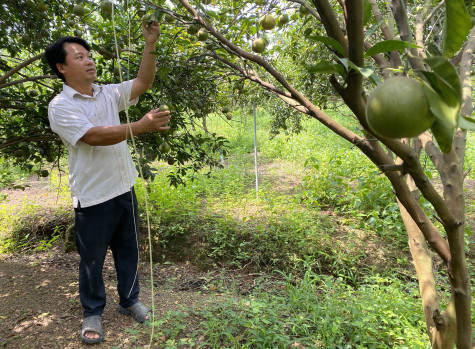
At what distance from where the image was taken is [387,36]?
1.55 meters

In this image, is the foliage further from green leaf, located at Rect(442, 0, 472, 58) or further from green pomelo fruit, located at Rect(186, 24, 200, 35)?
green leaf, located at Rect(442, 0, 472, 58)

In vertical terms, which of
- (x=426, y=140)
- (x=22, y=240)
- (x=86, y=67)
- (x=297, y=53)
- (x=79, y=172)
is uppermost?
(x=297, y=53)

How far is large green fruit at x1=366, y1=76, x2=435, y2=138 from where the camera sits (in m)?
0.42

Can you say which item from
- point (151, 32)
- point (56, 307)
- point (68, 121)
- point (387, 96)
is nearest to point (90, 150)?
point (68, 121)

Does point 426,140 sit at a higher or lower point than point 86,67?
lower

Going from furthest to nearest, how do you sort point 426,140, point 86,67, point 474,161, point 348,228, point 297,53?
point 474,161 < point 348,228 < point 297,53 < point 86,67 < point 426,140

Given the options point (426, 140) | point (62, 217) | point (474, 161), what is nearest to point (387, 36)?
point (426, 140)

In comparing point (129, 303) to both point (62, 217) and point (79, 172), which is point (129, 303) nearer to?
point (79, 172)

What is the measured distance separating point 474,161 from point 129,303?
6905 millimetres

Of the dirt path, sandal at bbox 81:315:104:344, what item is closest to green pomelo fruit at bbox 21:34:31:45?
the dirt path

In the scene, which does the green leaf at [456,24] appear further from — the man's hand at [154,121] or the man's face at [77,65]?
the man's face at [77,65]

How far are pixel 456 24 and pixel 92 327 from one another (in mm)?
2274

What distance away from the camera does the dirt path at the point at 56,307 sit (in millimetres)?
2076

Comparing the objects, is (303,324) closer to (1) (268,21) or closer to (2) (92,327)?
(2) (92,327)
